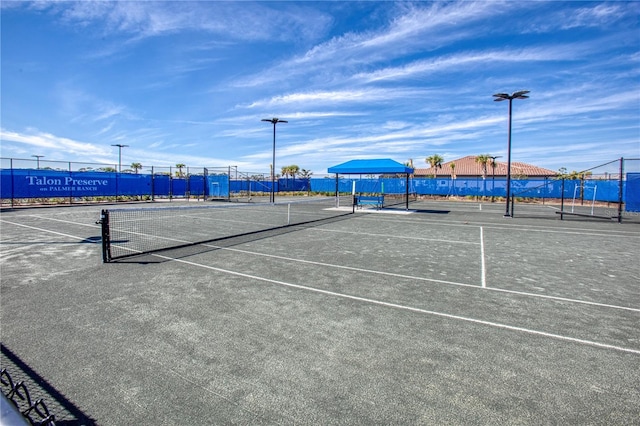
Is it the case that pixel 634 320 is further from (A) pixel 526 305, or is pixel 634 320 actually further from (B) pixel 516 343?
(B) pixel 516 343

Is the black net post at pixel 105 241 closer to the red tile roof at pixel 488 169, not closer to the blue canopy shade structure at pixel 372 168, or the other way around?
the blue canopy shade structure at pixel 372 168

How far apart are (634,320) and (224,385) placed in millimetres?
6022

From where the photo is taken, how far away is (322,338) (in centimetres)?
445

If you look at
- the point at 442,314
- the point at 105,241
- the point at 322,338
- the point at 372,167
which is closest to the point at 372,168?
the point at 372,167

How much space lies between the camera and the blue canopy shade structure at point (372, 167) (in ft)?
77.4

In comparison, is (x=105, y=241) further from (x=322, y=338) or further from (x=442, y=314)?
(x=442, y=314)

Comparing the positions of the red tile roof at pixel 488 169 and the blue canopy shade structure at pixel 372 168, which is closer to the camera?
the blue canopy shade structure at pixel 372 168

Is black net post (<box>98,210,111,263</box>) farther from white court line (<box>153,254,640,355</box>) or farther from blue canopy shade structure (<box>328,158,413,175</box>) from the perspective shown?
blue canopy shade structure (<box>328,158,413,175</box>)

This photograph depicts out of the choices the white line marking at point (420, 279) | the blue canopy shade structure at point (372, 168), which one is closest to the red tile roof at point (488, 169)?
the blue canopy shade structure at point (372, 168)

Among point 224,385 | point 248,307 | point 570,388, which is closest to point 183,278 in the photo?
point 248,307

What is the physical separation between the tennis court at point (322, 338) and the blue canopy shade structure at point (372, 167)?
1529 centimetres

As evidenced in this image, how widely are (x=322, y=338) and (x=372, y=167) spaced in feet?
69.0

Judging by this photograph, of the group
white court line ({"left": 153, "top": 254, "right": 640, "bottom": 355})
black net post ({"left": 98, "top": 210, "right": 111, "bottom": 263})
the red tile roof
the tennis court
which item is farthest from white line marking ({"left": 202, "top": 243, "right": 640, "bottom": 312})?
the red tile roof

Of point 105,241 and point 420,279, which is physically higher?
point 105,241
